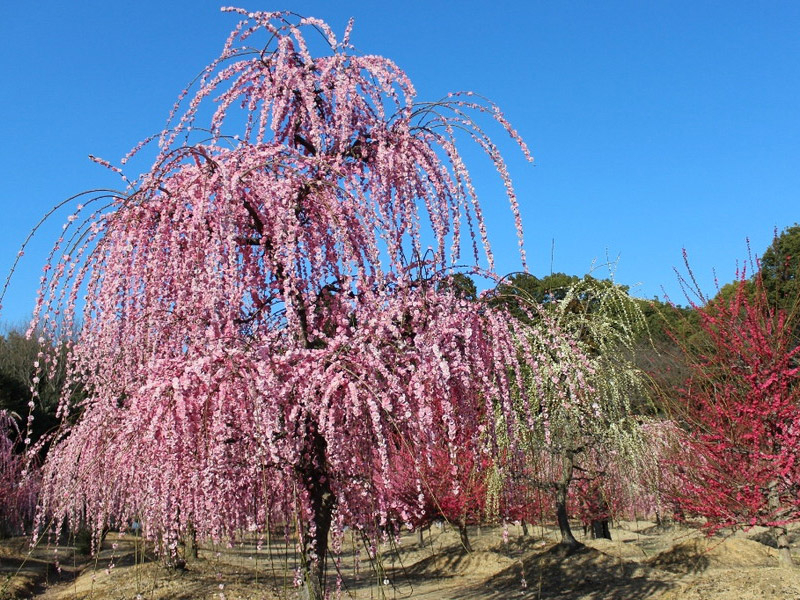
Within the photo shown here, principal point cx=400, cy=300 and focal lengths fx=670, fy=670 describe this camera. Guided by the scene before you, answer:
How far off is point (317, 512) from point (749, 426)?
7.76 m

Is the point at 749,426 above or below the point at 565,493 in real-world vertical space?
above

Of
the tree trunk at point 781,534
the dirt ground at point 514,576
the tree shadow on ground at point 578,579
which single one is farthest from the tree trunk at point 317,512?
the tree trunk at point 781,534

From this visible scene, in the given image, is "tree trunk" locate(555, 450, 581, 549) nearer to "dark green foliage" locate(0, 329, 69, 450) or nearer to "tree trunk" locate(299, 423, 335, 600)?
"tree trunk" locate(299, 423, 335, 600)

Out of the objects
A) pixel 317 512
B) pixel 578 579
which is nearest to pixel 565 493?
pixel 578 579

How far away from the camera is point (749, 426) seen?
10.4m

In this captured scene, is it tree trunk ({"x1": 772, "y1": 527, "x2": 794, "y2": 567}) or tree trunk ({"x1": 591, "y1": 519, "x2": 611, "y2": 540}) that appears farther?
tree trunk ({"x1": 591, "y1": 519, "x2": 611, "y2": 540})

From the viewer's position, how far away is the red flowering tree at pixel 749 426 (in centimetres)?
1007

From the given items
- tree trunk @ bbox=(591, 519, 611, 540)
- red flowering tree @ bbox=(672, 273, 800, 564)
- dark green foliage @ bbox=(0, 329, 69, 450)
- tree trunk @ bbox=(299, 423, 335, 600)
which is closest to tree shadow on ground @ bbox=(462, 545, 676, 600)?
red flowering tree @ bbox=(672, 273, 800, 564)

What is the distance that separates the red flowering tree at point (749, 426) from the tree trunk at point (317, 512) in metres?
6.92

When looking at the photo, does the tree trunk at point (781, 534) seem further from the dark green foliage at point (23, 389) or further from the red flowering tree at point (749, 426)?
the dark green foliage at point (23, 389)

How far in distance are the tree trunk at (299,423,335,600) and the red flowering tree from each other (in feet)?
22.7

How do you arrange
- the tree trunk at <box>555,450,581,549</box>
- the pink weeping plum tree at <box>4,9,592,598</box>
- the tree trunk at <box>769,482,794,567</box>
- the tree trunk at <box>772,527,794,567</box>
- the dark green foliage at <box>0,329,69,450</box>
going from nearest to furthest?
the pink weeping plum tree at <box>4,9,592,598</box> → the tree trunk at <box>769,482,794,567</box> → the tree trunk at <box>772,527,794,567</box> → the tree trunk at <box>555,450,581,549</box> → the dark green foliage at <box>0,329,69,450</box>

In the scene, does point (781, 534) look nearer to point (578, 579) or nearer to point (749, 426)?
point (749, 426)

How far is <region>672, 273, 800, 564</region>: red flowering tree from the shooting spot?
33.0ft
